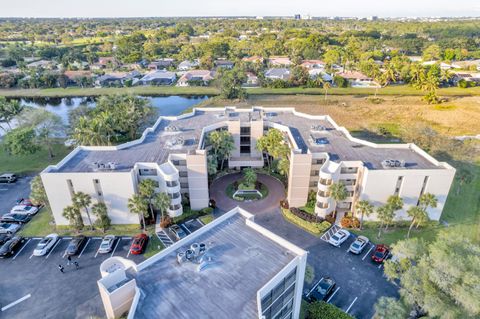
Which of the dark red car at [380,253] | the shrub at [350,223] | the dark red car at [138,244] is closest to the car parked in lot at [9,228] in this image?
the dark red car at [138,244]

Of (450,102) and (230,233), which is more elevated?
(230,233)

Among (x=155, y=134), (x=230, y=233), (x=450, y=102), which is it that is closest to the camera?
(x=230, y=233)

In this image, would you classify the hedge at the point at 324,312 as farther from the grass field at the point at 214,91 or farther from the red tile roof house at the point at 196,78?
the red tile roof house at the point at 196,78

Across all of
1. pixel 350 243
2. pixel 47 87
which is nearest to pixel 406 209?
pixel 350 243

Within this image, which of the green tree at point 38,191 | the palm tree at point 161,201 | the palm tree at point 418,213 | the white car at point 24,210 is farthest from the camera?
the white car at point 24,210

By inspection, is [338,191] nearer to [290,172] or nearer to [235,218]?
[290,172]

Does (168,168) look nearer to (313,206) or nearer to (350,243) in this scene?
(313,206)
